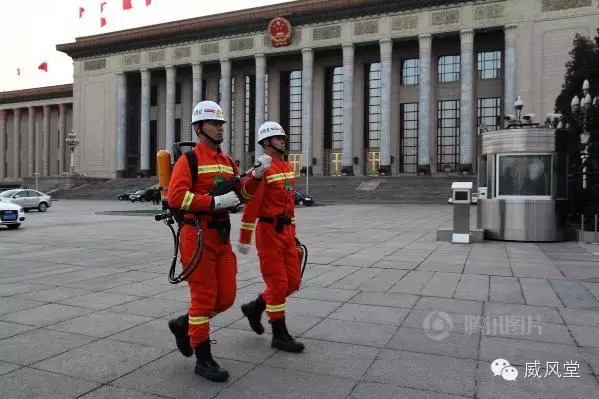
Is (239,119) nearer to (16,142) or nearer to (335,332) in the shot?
(16,142)

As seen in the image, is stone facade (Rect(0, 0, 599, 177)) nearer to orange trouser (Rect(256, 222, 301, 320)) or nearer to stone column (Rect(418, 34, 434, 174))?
stone column (Rect(418, 34, 434, 174))

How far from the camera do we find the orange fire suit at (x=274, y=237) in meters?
4.45

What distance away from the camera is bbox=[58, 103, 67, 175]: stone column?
71438 millimetres

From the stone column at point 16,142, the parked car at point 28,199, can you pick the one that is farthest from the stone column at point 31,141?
the parked car at point 28,199

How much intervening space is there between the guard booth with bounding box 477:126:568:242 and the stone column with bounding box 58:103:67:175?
2721 inches

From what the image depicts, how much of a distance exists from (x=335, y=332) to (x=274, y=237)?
1.18m

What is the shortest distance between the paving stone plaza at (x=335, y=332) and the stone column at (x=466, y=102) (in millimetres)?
36678

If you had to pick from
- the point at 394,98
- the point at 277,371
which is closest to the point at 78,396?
the point at 277,371

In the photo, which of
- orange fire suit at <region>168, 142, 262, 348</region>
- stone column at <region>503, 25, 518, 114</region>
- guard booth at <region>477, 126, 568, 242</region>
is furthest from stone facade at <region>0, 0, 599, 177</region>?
orange fire suit at <region>168, 142, 262, 348</region>

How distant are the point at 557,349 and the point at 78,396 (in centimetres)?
379

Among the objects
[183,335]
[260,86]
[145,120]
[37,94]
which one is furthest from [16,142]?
[183,335]

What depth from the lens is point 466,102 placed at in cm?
4519

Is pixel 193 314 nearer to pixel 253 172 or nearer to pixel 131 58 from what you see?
pixel 253 172

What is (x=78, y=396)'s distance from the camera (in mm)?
3443
